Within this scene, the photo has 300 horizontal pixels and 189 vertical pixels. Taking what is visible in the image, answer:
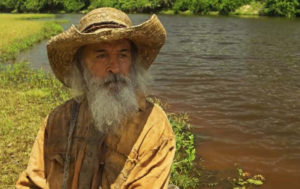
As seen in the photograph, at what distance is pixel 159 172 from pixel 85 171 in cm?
46

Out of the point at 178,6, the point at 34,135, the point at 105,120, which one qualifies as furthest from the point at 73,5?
the point at 105,120

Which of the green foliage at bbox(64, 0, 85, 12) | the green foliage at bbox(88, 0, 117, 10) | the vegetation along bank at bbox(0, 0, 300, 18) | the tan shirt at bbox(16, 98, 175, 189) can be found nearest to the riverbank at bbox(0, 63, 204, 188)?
the tan shirt at bbox(16, 98, 175, 189)

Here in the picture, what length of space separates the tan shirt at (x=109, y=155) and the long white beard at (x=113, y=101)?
0.17 feet

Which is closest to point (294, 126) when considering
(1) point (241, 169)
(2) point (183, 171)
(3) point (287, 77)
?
(1) point (241, 169)

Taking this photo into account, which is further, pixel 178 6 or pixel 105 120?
pixel 178 6

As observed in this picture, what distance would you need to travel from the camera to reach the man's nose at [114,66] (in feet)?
6.93

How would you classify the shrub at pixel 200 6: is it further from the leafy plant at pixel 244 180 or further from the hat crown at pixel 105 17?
the hat crown at pixel 105 17

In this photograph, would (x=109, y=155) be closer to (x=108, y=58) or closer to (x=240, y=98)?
(x=108, y=58)

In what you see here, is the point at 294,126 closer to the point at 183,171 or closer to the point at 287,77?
the point at 183,171

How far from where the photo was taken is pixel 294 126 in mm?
7656

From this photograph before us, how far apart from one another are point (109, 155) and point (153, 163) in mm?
285

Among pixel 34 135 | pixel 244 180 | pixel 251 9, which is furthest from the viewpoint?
pixel 251 9

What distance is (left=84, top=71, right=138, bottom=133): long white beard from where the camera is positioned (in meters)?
2.15

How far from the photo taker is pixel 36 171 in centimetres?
228
